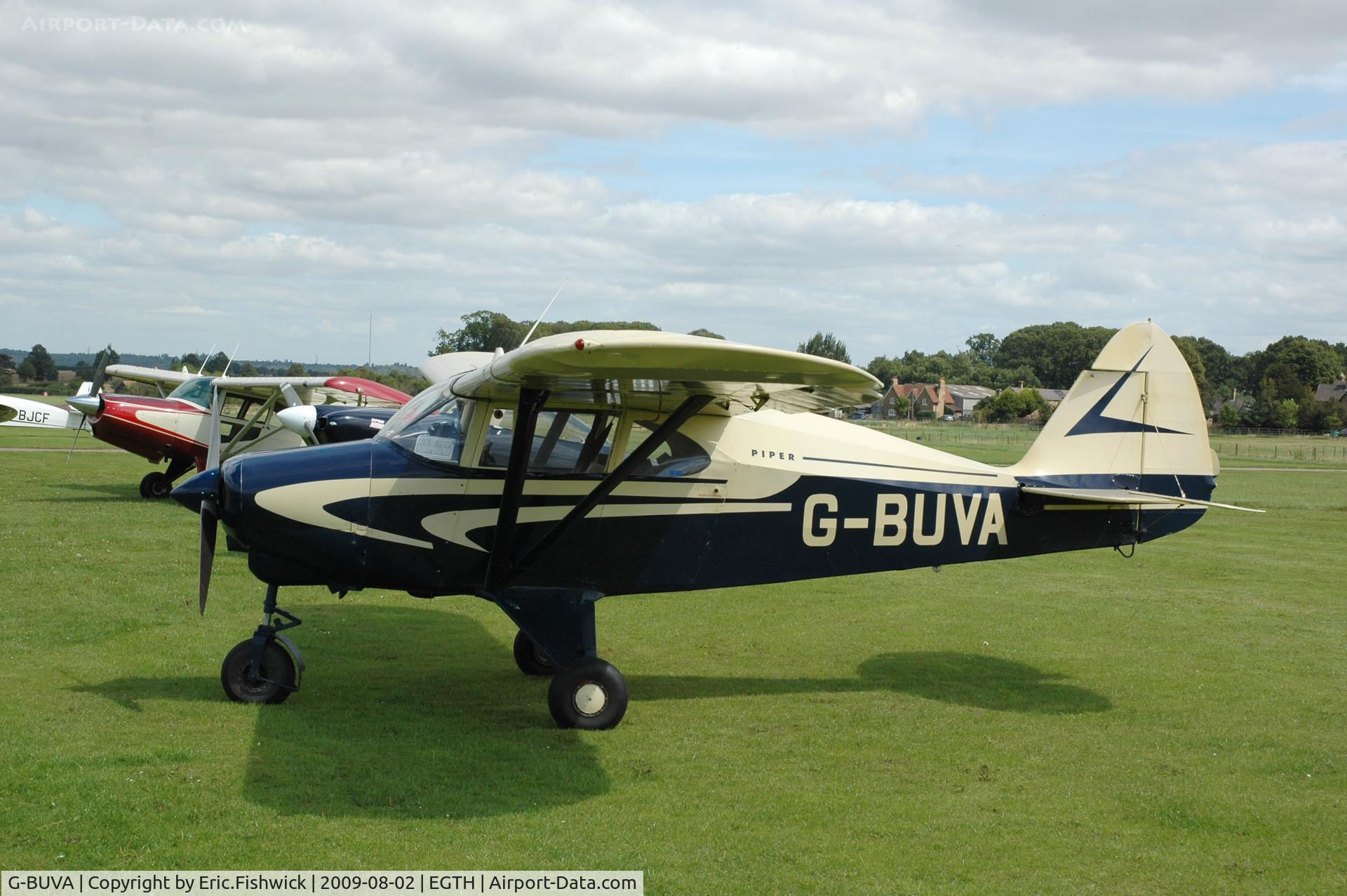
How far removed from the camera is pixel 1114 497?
8.16 m

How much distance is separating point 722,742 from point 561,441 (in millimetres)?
2321

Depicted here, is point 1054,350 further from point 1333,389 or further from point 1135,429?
point 1135,429

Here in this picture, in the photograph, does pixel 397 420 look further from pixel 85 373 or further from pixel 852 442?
pixel 85 373

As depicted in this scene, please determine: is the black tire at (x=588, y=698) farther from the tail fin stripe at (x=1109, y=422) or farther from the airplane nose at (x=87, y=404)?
the airplane nose at (x=87, y=404)

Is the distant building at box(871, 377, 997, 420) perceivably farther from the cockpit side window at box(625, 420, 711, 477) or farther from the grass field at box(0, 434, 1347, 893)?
the cockpit side window at box(625, 420, 711, 477)

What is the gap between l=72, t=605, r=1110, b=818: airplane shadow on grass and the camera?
19.3ft

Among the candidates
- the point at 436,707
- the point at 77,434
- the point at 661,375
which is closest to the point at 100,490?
the point at 77,434

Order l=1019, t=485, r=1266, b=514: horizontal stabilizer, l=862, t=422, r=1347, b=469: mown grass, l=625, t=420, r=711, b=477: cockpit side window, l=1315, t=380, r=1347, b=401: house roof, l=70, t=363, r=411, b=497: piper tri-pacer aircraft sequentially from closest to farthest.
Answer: l=625, t=420, r=711, b=477: cockpit side window → l=1019, t=485, r=1266, b=514: horizontal stabilizer → l=70, t=363, r=411, b=497: piper tri-pacer aircraft → l=862, t=422, r=1347, b=469: mown grass → l=1315, t=380, r=1347, b=401: house roof

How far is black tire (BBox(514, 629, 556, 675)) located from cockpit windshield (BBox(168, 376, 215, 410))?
15374 millimetres

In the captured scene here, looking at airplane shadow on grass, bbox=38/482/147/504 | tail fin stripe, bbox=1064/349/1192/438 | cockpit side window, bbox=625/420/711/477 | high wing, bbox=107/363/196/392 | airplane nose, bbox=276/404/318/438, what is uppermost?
tail fin stripe, bbox=1064/349/1192/438

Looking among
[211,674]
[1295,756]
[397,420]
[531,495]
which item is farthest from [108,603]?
[1295,756]

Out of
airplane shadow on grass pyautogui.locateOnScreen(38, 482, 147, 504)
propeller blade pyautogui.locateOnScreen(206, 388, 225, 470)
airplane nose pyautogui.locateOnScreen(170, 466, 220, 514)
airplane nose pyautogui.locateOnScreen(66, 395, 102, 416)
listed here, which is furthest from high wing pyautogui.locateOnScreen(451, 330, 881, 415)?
airplane nose pyautogui.locateOnScreen(66, 395, 102, 416)

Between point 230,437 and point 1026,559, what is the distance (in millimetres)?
15039

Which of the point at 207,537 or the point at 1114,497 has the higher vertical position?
the point at 1114,497
